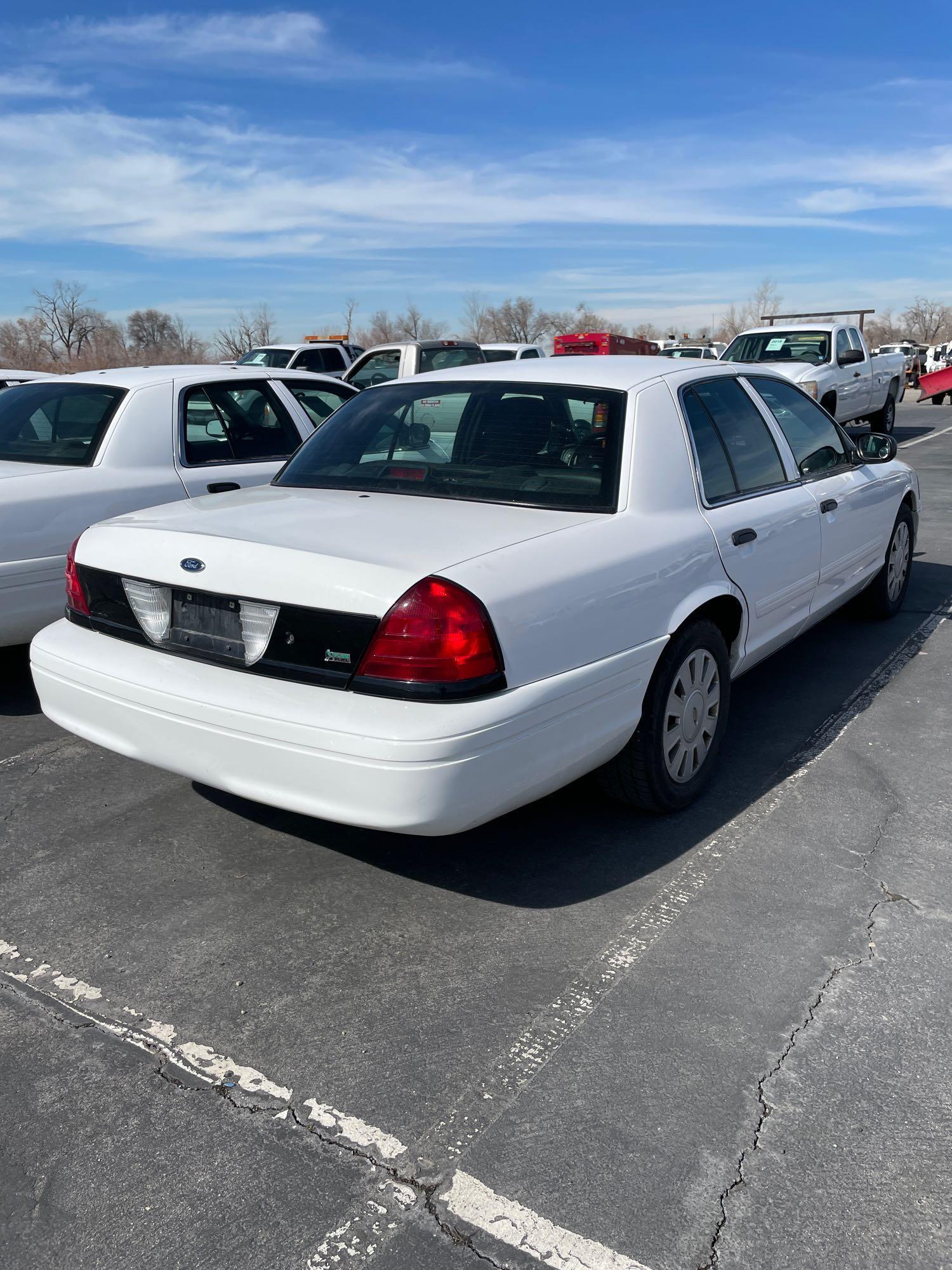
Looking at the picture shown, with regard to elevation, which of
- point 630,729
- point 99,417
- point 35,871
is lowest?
point 35,871

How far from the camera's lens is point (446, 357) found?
15.7 meters

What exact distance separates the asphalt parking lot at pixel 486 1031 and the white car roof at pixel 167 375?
2.55 metres

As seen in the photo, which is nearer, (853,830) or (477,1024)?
(477,1024)

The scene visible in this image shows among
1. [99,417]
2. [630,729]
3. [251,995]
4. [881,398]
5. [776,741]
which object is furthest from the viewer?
[881,398]

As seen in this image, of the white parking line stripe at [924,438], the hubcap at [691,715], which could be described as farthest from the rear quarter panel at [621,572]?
the white parking line stripe at [924,438]

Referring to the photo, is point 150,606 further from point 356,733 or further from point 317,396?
point 317,396

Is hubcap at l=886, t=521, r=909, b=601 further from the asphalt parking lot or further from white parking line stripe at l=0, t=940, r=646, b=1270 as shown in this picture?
white parking line stripe at l=0, t=940, r=646, b=1270

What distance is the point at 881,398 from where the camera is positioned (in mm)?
17484

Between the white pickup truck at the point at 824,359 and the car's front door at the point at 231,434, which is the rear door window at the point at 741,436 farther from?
the white pickup truck at the point at 824,359

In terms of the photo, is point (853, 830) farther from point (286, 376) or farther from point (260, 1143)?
point (286, 376)

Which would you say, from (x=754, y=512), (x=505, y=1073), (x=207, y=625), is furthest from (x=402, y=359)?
(x=505, y=1073)

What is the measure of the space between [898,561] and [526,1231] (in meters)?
5.07

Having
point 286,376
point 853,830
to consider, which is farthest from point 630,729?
point 286,376

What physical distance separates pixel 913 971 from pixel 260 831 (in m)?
2.13
